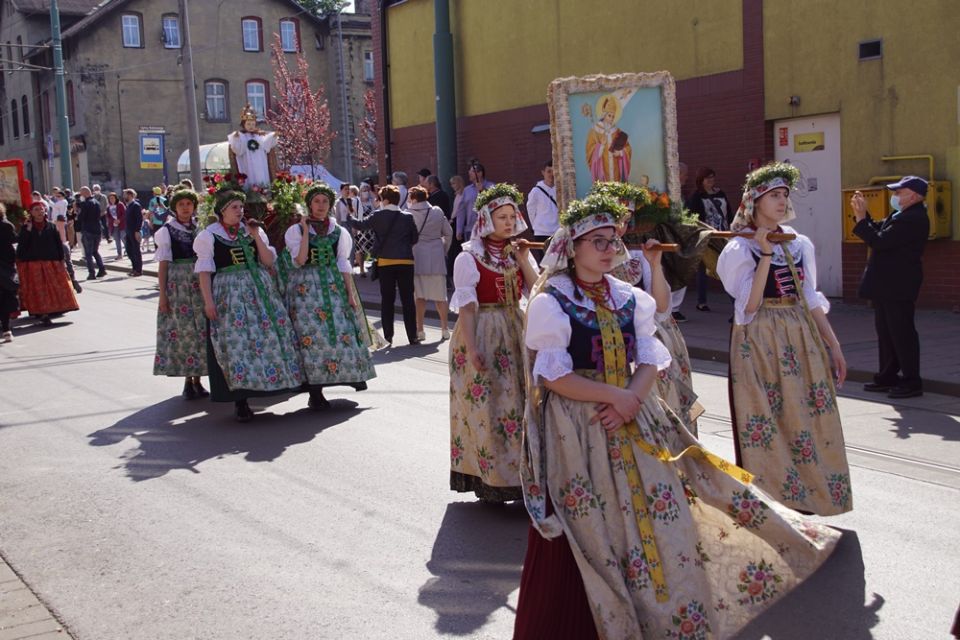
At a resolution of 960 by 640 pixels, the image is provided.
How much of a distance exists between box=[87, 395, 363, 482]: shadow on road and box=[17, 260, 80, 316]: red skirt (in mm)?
7734

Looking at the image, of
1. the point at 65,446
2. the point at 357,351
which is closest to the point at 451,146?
the point at 357,351

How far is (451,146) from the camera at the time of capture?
2258 centimetres

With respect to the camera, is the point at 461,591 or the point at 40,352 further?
the point at 40,352

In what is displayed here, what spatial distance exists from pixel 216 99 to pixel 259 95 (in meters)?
1.96

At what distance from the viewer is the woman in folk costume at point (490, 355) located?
6629mm

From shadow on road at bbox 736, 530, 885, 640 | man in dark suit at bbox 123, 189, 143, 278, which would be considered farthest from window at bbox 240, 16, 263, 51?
shadow on road at bbox 736, 530, 885, 640

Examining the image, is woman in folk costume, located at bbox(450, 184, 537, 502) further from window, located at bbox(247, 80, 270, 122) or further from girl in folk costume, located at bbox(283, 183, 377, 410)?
window, located at bbox(247, 80, 270, 122)

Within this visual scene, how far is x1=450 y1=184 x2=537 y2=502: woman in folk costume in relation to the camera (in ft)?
21.7

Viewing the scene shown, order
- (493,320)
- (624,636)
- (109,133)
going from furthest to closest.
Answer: (109,133) < (493,320) < (624,636)

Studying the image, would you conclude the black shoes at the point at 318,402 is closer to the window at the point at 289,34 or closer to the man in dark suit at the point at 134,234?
the man in dark suit at the point at 134,234

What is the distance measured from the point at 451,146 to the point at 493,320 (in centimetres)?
1622

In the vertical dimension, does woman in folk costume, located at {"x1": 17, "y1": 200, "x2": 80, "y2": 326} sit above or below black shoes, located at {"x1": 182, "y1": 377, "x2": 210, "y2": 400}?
above

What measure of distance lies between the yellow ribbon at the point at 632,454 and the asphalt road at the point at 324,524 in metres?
0.86

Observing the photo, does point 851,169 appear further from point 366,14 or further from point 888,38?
point 366,14
